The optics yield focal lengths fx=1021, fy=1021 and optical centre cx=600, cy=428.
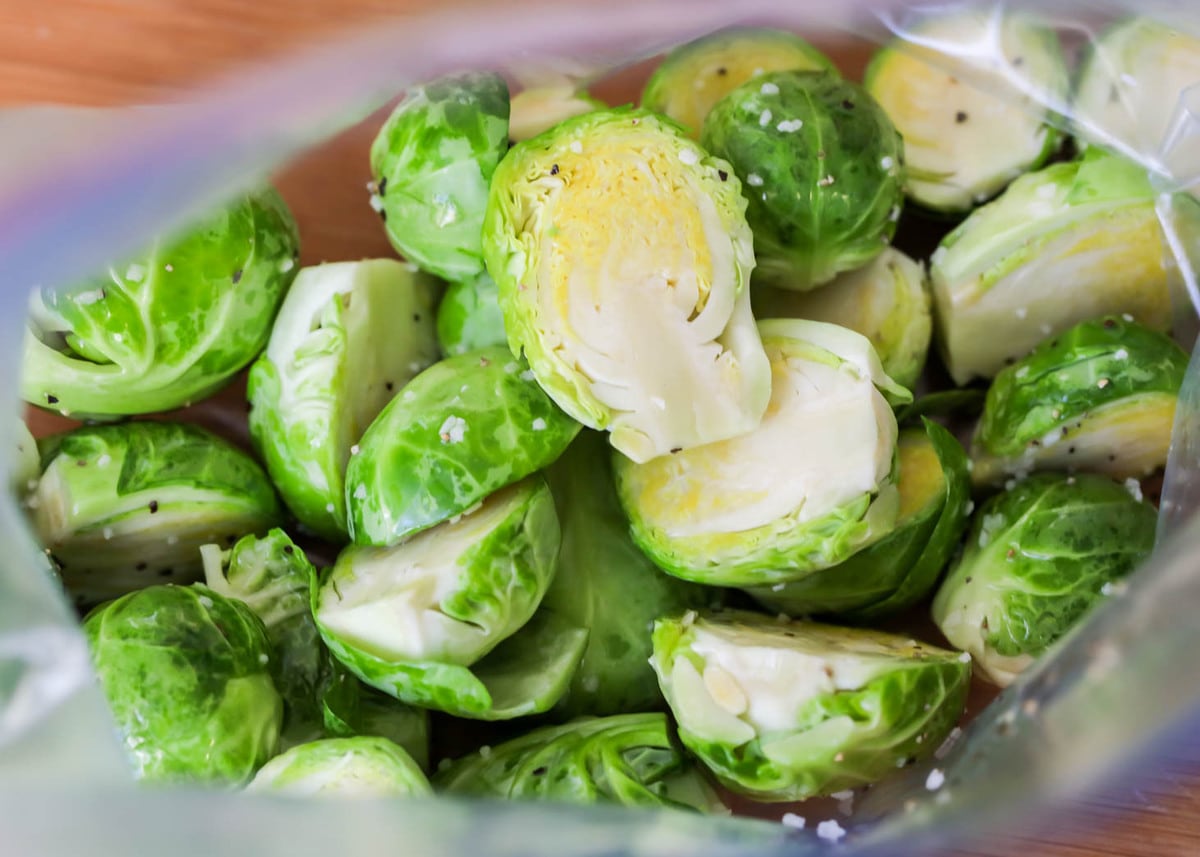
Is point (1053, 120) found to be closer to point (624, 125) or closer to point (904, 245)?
point (904, 245)

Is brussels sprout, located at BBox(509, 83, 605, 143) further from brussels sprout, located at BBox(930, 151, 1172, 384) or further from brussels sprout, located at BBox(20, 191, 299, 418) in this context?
brussels sprout, located at BBox(930, 151, 1172, 384)

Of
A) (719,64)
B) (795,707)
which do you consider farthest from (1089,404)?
(719,64)

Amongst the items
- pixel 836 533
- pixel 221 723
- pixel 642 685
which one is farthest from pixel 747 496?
pixel 221 723

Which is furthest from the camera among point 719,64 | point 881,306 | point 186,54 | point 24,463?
point 186,54

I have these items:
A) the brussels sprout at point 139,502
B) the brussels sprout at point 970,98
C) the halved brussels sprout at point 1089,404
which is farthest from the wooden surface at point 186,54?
the halved brussels sprout at point 1089,404

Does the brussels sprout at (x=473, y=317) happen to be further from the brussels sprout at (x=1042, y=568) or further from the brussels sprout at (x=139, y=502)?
the brussels sprout at (x=1042, y=568)

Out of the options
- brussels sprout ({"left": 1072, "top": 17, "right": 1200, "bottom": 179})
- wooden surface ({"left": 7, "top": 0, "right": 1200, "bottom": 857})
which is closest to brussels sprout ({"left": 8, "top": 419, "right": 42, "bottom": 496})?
wooden surface ({"left": 7, "top": 0, "right": 1200, "bottom": 857})

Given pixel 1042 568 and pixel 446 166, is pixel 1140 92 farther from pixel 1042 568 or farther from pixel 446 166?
pixel 446 166
